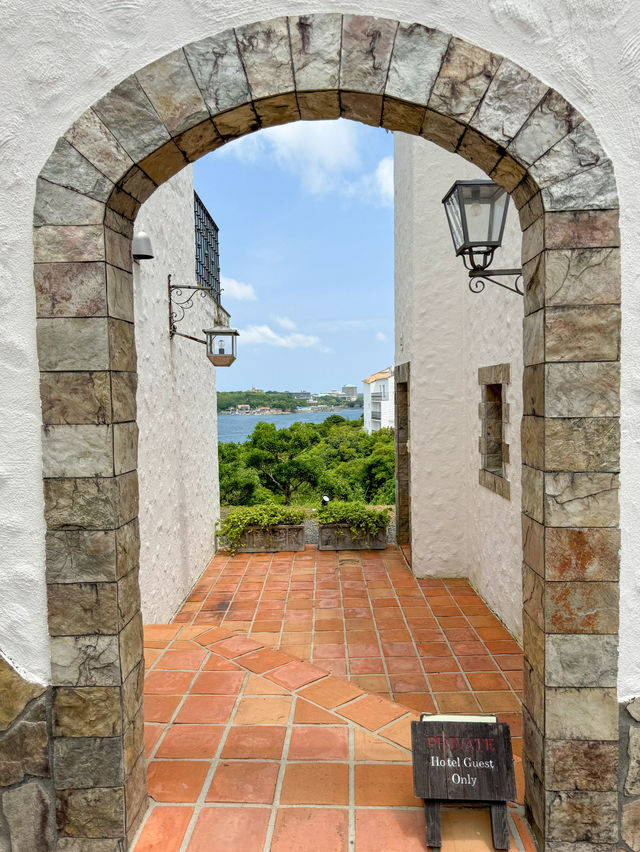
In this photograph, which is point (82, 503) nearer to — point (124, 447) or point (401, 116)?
point (124, 447)

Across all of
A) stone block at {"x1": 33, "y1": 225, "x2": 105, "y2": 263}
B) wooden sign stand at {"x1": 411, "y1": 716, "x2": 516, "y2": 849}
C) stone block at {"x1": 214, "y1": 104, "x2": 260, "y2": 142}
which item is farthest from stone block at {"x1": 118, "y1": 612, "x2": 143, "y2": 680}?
stone block at {"x1": 214, "y1": 104, "x2": 260, "y2": 142}

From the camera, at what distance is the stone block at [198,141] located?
195 cm

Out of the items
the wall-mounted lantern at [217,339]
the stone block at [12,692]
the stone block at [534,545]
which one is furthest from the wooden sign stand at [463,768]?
the wall-mounted lantern at [217,339]

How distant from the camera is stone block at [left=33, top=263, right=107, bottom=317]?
76.1 inches

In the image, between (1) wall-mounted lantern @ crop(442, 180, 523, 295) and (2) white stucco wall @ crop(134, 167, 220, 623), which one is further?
(2) white stucco wall @ crop(134, 167, 220, 623)

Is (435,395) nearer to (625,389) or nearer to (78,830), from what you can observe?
(625,389)

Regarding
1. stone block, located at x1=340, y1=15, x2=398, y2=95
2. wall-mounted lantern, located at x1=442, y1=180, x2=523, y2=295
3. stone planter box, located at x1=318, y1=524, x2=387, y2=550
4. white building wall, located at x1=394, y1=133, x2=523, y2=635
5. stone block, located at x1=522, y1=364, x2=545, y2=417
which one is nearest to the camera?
stone block, located at x1=340, y1=15, x2=398, y2=95

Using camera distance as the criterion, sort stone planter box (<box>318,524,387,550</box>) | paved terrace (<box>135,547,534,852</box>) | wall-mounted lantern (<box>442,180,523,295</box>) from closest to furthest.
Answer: paved terrace (<box>135,547,534,852</box>) → wall-mounted lantern (<box>442,180,523,295</box>) → stone planter box (<box>318,524,387,550</box>)

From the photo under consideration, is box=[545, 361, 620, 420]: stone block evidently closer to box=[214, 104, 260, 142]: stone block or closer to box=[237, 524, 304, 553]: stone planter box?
box=[214, 104, 260, 142]: stone block

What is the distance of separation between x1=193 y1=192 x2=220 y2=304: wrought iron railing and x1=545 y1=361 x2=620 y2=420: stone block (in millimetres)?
5219

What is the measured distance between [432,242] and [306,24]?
474 cm

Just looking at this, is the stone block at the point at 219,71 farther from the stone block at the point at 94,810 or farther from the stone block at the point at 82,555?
the stone block at the point at 94,810

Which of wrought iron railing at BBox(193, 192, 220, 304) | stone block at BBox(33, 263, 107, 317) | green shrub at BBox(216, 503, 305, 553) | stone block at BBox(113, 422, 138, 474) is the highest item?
wrought iron railing at BBox(193, 192, 220, 304)

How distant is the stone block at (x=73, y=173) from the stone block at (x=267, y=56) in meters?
0.58
